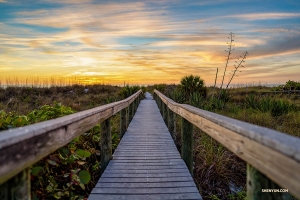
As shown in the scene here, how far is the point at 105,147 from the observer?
12.7ft

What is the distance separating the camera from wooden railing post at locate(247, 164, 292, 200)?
4.65ft

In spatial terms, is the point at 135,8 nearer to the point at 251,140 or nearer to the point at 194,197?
the point at 194,197

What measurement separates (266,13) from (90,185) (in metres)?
9.90

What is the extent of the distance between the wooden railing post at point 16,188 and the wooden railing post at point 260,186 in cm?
138

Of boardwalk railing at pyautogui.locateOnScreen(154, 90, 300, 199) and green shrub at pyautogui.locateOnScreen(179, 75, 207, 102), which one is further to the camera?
green shrub at pyautogui.locateOnScreen(179, 75, 207, 102)

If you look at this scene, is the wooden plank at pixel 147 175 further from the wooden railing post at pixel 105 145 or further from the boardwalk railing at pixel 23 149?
the boardwalk railing at pixel 23 149

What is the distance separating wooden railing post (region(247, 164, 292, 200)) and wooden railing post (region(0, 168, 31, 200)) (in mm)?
1377

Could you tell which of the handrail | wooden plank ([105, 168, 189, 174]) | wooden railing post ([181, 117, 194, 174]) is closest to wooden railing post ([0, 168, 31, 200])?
the handrail

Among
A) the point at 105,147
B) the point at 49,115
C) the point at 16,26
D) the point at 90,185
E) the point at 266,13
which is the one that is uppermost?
the point at 266,13

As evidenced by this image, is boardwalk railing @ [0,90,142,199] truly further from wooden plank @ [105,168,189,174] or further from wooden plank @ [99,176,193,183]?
wooden plank @ [105,168,189,174]

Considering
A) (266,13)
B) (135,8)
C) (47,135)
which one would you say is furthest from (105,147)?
(266,13)

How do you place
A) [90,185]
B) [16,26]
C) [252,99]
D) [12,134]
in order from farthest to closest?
[252,99], [16,26], [90,185], [12,134]

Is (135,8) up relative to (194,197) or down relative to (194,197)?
up

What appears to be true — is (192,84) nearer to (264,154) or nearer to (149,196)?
(149,196)
